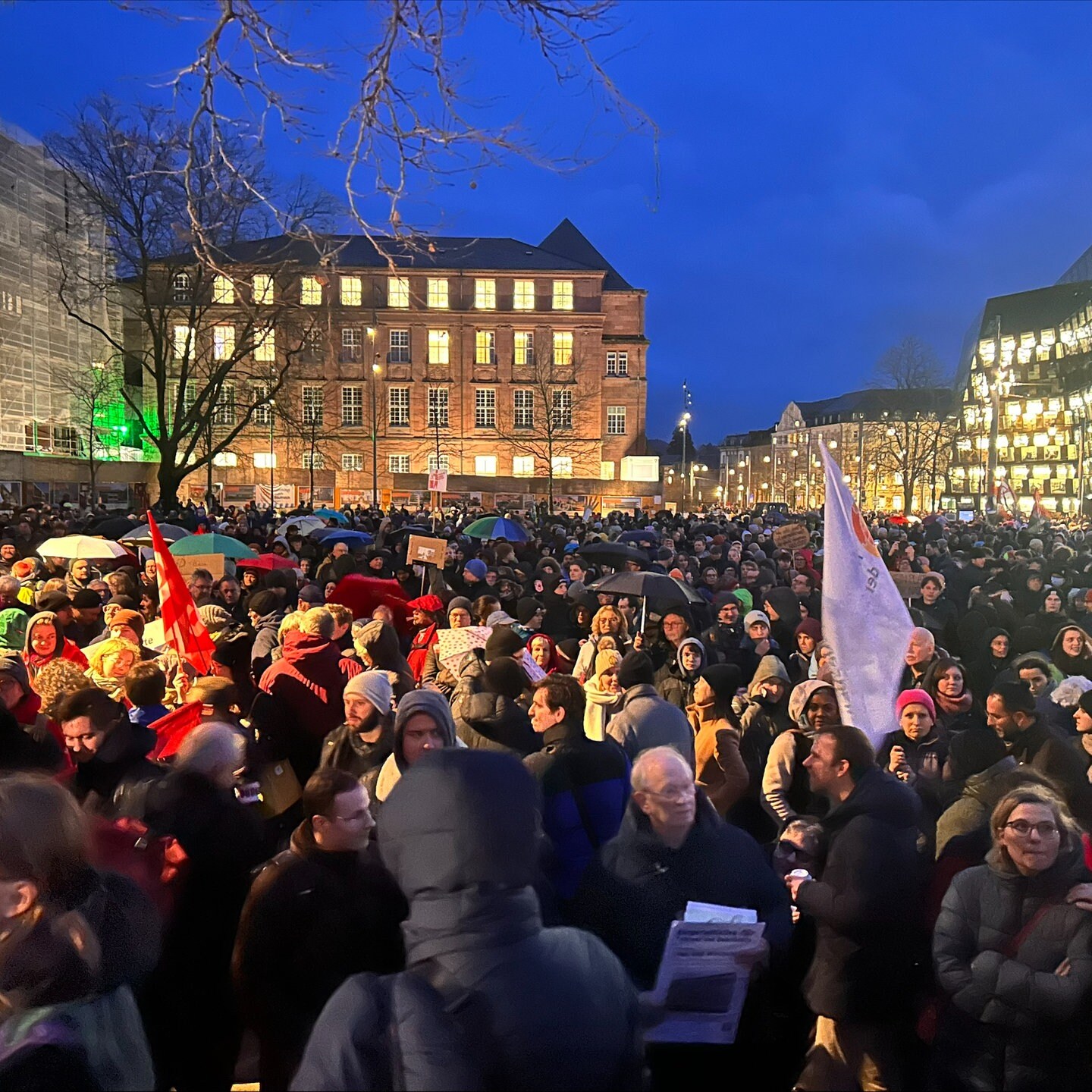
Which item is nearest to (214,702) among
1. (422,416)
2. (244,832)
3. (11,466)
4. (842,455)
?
(244,832)

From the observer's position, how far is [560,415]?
65125mm

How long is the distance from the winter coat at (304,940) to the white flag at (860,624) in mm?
2925

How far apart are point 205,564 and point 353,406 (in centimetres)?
5749

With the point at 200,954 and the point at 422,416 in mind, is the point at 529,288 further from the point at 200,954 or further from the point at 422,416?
the point at 200,954

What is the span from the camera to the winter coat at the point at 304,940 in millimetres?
3012

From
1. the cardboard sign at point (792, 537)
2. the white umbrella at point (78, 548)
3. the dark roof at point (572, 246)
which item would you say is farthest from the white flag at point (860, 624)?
the dark roof at point (572, 246)

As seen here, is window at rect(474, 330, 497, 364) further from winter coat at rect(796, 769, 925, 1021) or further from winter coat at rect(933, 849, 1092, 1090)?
winter coat at rect(933, 849, 1092, 1090)

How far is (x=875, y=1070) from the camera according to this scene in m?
3.60

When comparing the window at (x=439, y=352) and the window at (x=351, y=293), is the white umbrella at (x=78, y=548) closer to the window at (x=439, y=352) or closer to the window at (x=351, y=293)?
the window at (x=351, y=293)

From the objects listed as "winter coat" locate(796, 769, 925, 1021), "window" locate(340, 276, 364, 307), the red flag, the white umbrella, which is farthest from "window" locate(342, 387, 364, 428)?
"winter coat" locate(796, 769, 925, 1021)

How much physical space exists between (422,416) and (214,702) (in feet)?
206

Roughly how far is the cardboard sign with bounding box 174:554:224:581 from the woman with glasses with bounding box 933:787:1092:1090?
28.5 ft

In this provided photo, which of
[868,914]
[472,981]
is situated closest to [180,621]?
[868,914]

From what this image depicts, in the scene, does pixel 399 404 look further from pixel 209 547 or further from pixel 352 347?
pixel 209 547
